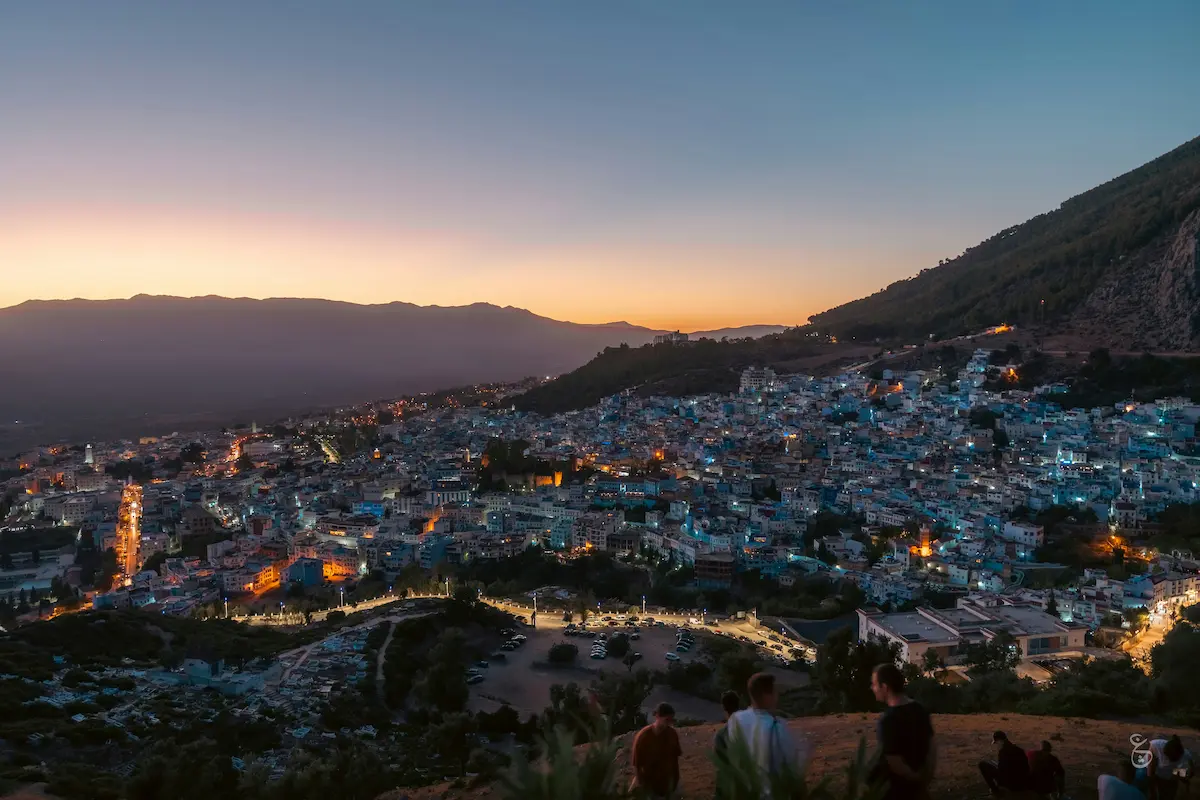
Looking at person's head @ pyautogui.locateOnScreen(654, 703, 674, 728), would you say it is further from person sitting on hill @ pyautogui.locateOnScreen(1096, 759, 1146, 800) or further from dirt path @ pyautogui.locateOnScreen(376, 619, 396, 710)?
dirt path @ pyautogui.locateOnScreen(376, 619, 396, 710)

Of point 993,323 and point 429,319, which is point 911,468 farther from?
point 429,319

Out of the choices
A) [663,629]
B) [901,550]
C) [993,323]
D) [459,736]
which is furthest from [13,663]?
[993,323]

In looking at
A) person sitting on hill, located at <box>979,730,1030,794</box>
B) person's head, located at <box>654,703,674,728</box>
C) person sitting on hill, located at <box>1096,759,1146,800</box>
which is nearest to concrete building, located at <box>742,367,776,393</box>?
person sitting on hill, located at <box>979,730,1030,794</box>

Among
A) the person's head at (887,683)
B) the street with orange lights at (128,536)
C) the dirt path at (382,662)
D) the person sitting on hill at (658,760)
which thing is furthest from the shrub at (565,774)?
the street with orange lights at (128,536)

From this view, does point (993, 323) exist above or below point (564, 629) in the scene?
above

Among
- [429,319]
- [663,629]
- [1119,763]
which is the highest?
[429,319]
